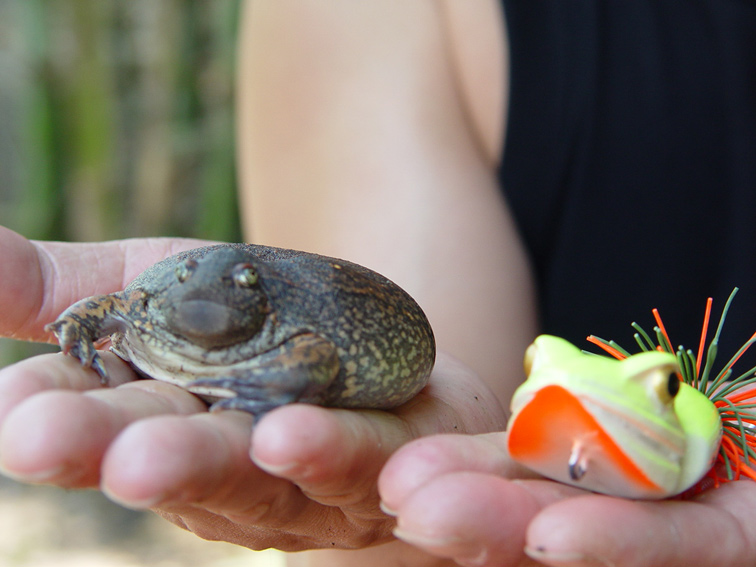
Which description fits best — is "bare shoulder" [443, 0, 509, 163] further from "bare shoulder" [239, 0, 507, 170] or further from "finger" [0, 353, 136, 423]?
"finger" [0, 353, 136, 423]

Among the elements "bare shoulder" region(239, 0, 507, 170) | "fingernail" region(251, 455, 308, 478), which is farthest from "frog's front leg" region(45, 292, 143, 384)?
"bare shoulder" region(239, 0, 507, 170)

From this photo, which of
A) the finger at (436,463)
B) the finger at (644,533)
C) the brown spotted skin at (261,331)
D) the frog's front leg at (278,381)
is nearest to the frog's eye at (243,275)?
the brown spotted skin at (261,331)

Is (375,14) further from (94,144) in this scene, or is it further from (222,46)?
(94,144)

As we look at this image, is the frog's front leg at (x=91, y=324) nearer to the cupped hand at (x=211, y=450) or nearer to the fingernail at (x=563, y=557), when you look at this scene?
the cupped hand at (x=211, y=450)

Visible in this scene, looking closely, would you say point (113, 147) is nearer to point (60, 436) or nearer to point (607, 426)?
point (60, 436)

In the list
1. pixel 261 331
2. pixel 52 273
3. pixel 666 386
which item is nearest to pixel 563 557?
pixel 666 386

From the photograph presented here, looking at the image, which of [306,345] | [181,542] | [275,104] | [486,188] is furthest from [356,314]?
[181,542]

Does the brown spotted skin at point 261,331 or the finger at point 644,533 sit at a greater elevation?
the brown spotted skin at point 261,331
